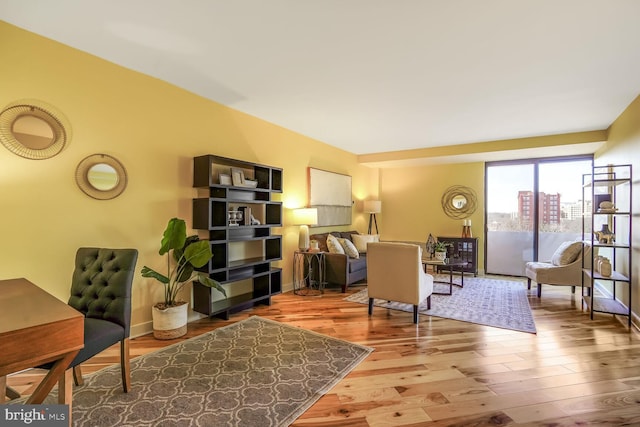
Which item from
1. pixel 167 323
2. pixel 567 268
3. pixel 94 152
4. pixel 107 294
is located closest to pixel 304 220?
pixel 167 323

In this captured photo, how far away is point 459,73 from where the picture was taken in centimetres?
287

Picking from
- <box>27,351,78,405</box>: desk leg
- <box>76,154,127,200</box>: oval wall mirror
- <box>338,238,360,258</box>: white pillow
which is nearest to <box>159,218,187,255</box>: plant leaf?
<box>76,154,127,200</box>: oval wall mirror

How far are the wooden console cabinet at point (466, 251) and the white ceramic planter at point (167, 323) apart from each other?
5.02 meters

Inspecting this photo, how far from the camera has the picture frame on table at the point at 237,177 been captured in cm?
363

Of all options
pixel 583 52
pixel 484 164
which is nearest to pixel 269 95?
pixel 583 52

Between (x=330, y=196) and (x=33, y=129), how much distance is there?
4.17 metres

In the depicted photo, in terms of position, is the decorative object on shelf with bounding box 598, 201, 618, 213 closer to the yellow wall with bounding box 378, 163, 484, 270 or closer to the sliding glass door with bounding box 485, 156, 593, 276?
the sliding glass door with bounding box 485, 156, 593, 276

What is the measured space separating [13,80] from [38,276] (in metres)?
1.49

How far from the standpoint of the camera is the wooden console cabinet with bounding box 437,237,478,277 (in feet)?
19.9

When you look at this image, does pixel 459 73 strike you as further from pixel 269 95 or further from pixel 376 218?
pixel 376 218

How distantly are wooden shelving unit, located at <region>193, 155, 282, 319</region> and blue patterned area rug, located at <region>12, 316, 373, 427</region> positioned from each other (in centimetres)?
65

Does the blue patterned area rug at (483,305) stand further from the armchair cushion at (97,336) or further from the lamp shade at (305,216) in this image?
the armchair cushion at (97,336)

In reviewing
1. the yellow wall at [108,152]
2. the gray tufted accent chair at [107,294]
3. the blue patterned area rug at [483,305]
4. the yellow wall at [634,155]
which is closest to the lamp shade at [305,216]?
the yellow wall at [108,152]

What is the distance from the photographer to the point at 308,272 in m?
4.95
